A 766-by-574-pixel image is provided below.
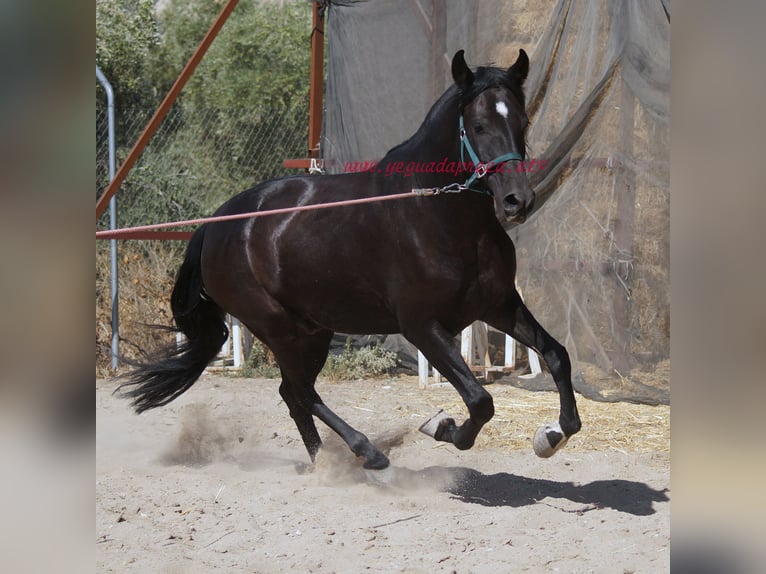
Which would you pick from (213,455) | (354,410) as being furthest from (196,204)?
(213,455)

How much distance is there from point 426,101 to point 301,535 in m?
4.99

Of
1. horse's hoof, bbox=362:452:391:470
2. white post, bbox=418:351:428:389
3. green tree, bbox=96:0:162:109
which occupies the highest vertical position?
green tree, bbox=96:0:162:109

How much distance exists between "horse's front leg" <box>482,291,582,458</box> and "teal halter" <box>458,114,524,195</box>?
693 mm

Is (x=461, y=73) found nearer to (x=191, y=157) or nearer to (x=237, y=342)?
(x=237, y=342)

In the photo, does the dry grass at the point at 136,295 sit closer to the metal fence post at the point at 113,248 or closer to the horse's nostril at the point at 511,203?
the metal fence post at the point at 113,248

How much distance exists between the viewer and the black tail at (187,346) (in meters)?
5.34

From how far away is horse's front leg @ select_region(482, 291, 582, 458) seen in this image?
400 centimetres

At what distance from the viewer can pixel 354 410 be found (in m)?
6.84

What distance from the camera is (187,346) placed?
216 inches

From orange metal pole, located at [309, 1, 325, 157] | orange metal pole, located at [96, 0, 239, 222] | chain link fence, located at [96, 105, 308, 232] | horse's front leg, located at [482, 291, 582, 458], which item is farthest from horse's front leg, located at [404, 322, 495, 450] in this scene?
chain link fence, located at [96, 105, 308, 232]

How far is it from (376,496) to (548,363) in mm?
1178

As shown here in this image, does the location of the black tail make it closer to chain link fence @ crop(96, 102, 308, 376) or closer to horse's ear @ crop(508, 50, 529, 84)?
horse's ear @ crop(508, 50, 529, 84)
